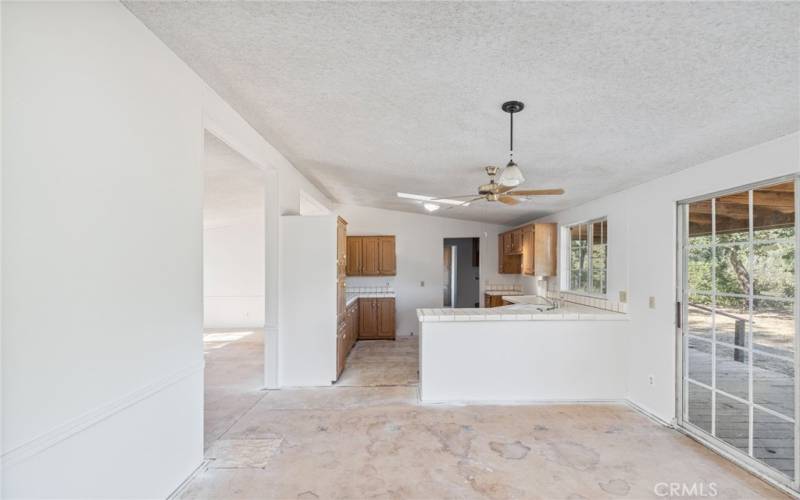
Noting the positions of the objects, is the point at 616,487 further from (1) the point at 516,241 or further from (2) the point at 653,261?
(1) the point at 516,241

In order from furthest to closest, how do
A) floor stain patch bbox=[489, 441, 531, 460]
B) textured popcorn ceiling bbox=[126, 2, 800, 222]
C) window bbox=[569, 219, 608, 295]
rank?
window bbox=[569, 219, 608, 295] → floor stain patch bbox=[489, 441, 531, 460] → textured popcorn ceiling bbox=[126, 2, 800, 222]

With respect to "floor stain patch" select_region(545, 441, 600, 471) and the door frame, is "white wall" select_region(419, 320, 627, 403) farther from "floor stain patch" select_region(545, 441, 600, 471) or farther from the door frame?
the door frame

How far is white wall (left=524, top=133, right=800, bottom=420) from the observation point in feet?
9.47

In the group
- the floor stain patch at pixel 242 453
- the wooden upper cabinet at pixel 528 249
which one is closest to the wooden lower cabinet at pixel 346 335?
the floor stain patch at pixel 242 453

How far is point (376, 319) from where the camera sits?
659 cm

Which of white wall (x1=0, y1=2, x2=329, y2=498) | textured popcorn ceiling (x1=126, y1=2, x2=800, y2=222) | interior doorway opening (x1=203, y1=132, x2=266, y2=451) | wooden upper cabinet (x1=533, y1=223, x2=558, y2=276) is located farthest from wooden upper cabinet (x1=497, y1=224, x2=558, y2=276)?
white wall (x1=0, y1=2, x2=329, y2=498)

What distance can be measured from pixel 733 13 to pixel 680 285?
2.62m

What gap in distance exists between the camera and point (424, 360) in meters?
3.68

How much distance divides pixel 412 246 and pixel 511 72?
5.54m

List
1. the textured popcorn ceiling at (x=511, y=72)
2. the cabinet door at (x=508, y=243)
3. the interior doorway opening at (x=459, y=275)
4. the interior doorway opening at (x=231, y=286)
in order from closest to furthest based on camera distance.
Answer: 1. the textured popcorn ceiling at (x=511, y=72)
2. the interior doorway opening at (x=231, y=286)
3. the cabinet door at (x=508, y=243)
4. the interior doorway opening at (x=459, y=275)

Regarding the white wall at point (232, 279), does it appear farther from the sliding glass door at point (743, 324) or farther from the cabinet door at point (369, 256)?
the sliding glass door at point (743, 324)

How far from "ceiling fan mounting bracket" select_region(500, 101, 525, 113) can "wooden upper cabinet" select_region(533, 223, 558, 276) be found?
11.5 ft

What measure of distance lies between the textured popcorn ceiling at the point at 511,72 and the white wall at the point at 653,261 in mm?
193

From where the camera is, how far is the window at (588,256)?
4.33 meters
